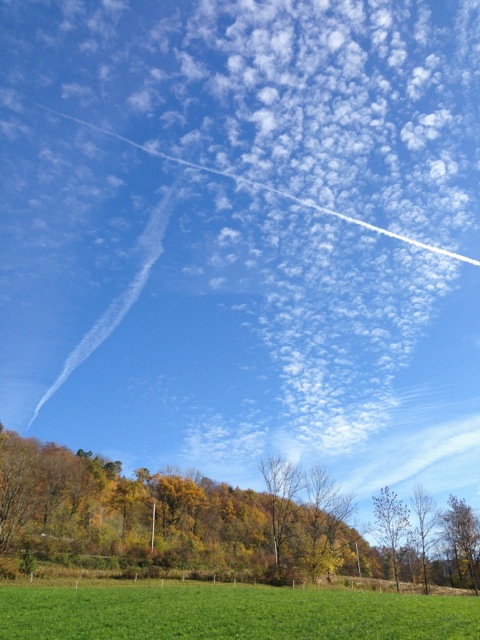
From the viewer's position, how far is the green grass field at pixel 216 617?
814 inches

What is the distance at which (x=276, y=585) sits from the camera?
54.4 m

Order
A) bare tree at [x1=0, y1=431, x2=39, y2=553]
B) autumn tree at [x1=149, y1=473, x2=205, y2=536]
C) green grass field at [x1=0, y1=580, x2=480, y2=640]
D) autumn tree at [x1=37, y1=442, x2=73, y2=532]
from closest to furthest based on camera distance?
green grass field at [x1=0, y1=580, x2=480, y2=640]
bare tree at [x1=0, y1=431, x2=39, y2=553]
autumn tree at [x1=37, y1=442, x2=73, y2=532]
autumn tree at [x1=149, y1=473, x2=205, y2=536]

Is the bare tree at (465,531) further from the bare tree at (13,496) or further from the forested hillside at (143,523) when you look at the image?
the bare tree at (13,496)

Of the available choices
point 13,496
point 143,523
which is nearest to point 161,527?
point 143,523

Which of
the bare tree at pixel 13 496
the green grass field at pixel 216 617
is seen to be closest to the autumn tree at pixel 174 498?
the bare tree at pixel 13 496

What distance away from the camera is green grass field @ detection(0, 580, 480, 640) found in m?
20.7

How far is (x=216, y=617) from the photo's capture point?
82.5 ft

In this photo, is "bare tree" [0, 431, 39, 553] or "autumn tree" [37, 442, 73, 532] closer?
"bare tree" [0, 431, 39, 553]

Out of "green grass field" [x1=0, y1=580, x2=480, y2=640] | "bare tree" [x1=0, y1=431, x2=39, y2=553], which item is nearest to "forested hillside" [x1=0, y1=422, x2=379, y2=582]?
"bare tree" [x1=0, y1=431, x2=39, y2=553]

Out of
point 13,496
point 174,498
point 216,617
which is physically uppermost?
point 174,498

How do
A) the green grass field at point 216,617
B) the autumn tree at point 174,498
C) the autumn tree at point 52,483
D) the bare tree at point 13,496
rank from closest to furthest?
the green grass field at point 216,617 < the bare tree at point 13,496 < the autumn tree at point 52,483 < the autumn tree at point 174,498

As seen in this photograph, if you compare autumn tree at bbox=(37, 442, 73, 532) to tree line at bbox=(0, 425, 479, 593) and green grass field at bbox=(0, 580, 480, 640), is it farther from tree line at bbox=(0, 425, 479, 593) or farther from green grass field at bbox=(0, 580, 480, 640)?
green grass field at bbox=(0, 580, 480, 640)

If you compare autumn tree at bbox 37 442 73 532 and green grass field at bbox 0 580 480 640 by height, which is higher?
autumn tree at bbox 37 442 73 532

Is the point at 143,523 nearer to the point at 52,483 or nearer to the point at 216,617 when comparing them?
the point at 52,483
